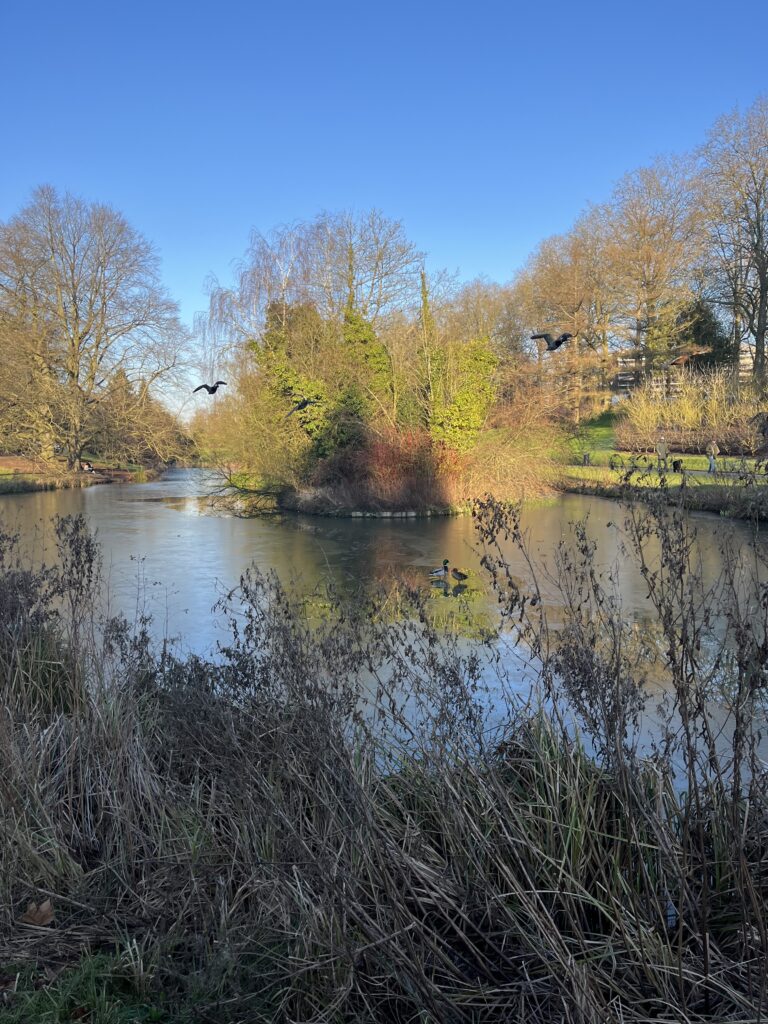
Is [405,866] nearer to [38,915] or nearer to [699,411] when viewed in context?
[38,915]

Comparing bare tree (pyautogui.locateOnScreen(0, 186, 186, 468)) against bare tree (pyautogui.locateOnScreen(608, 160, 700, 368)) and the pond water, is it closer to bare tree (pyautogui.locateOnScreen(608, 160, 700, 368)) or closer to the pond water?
the pond water

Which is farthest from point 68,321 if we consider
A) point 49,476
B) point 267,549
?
point 267,549

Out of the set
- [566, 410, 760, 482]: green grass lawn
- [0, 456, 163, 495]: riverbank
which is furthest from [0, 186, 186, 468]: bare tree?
[566, 410, 760, 482]: green grass lawn

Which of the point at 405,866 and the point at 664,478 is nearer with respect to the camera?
the point at 405,866

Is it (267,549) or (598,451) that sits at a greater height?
(598,451)

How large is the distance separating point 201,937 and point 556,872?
1.05 m

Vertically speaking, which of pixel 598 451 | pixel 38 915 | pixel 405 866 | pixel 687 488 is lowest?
pixel 38 915

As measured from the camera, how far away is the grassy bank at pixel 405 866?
6.24 feet

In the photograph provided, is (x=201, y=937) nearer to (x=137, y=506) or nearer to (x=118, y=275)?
(x=137, y=506)

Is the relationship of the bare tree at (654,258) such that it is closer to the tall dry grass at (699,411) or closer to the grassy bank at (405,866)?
the tall dry grass at (699,411)

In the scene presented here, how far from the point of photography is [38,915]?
2533 millimetres

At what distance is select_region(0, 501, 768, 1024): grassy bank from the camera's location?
6.24ft

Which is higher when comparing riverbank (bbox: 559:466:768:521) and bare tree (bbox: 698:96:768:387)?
bare tree (bbox: 698:96:768:387)

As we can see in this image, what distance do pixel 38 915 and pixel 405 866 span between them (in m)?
1.30
